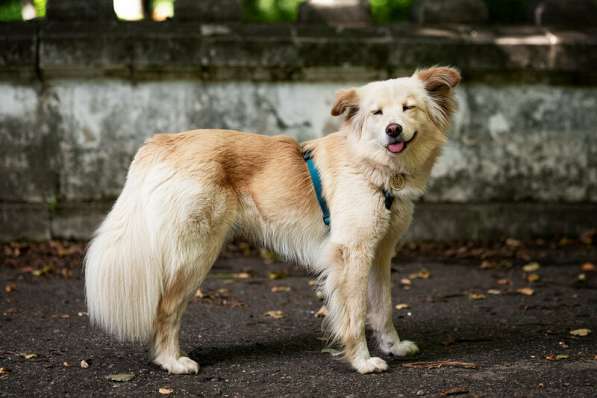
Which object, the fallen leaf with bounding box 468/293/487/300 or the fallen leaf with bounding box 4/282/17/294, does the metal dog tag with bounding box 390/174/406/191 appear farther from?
the fallen leaf with bounding box 4/282/17/294

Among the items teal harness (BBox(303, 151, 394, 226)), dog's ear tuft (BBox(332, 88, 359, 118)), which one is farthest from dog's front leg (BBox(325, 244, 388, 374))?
dog's ear tuft (BBox(332, 88, 359, 118))

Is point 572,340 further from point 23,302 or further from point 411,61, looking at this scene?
point 23,302

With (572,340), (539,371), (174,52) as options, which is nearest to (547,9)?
(174,52)

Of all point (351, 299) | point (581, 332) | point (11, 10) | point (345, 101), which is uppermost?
point (11, 10)

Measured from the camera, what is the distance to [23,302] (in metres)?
6.12

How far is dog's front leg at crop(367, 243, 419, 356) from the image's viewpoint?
192 inches

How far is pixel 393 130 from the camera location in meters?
4.33

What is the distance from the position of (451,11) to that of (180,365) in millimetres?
5324

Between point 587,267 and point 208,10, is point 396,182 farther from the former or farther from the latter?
point 208,10

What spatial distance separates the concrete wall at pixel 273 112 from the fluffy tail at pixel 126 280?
346 cm

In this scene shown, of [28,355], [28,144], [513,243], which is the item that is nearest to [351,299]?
[28,355]

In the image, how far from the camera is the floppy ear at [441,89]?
4.59 meters

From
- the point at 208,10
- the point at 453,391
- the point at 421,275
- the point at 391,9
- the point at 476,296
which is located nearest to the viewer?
the point at 453,391

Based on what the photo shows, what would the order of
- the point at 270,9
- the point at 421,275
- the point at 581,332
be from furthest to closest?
the point at 270,9, the point at 421,275, the point at 581,332
